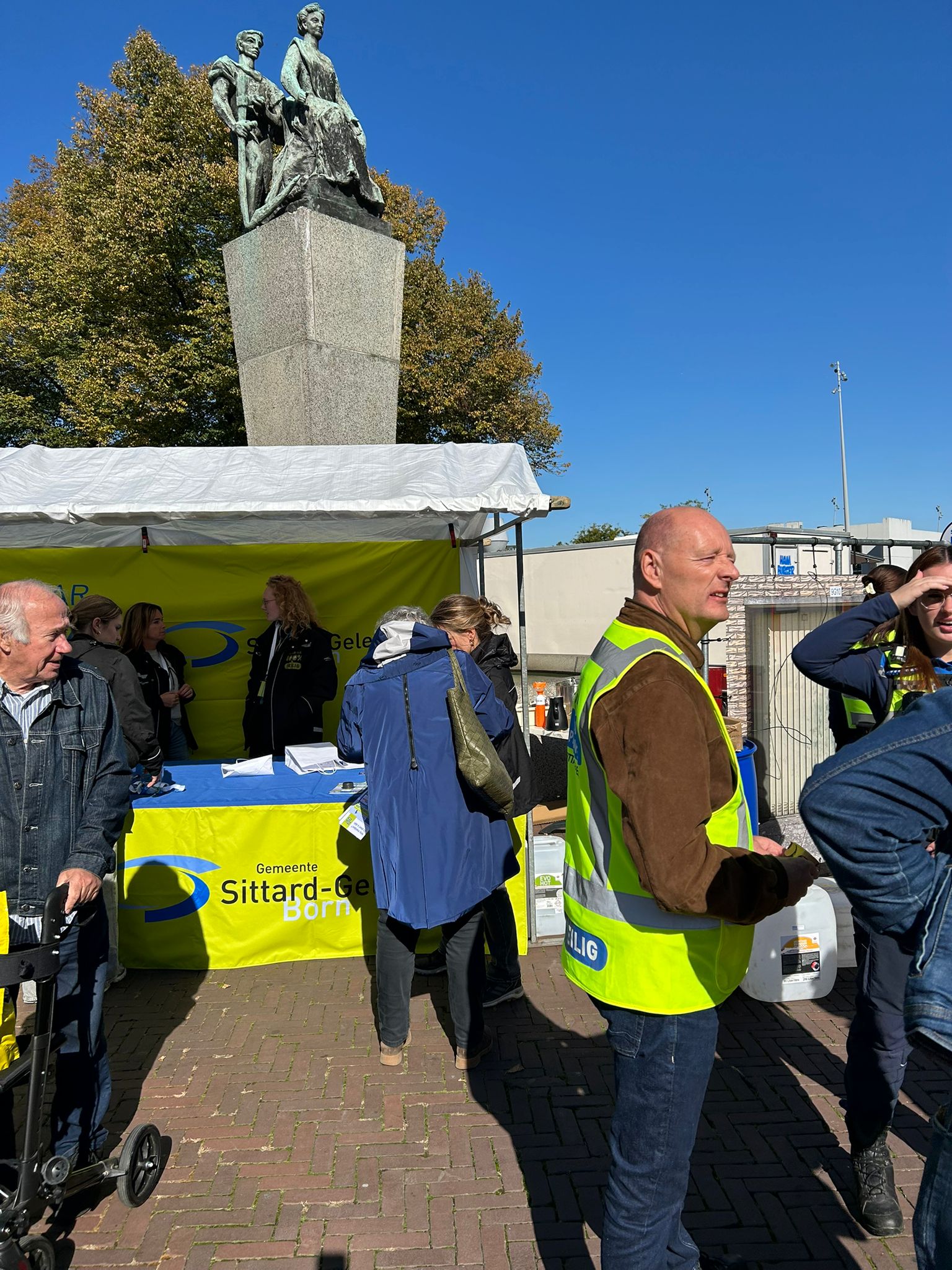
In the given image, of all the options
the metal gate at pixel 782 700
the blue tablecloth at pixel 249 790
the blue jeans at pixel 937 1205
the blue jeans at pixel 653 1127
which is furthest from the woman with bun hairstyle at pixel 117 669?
the metal gate at pixel 782 700

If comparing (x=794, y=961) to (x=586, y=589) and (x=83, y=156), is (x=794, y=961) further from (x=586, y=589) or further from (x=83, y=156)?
(x=83, y=156)

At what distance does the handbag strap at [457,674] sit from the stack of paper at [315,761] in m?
1.56

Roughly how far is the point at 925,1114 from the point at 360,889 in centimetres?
259

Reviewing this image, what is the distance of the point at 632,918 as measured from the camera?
1702mm

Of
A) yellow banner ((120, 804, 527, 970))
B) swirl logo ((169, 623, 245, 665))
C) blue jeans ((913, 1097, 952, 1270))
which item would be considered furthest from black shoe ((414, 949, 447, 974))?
blue jeans ((913, 1097, 952, 1270))

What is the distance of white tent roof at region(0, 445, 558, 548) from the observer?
4.14 metres

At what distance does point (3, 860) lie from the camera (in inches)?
96.5

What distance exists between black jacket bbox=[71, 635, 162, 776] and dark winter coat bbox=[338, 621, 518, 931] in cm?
150

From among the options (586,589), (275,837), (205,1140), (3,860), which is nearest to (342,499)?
(275,837)

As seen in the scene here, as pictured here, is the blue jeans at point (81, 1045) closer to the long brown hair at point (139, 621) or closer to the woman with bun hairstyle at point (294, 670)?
the woman with bun hairstyle at point (294, 670)

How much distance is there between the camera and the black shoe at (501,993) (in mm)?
3812

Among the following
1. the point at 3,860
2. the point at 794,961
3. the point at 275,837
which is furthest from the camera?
the point at 275,837

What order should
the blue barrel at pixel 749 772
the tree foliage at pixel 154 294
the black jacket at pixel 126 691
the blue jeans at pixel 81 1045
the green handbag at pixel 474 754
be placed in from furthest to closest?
the tree foliage at pixel 154 294, the blue barrel at pixel 749 772, the black jacket at pixel 126 691, the green handbag at pixel 474 754, the blue jeans at pixel 81 1045

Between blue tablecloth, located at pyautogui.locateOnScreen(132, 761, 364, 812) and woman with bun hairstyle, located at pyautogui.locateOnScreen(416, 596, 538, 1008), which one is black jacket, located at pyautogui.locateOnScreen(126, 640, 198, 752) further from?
woman with bun hairstyle, located at pyautogui.locateOnScreen(416, 596, 538, 1008)
